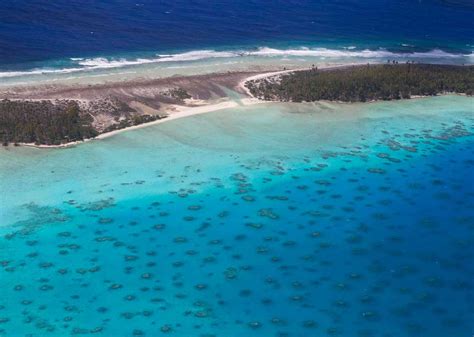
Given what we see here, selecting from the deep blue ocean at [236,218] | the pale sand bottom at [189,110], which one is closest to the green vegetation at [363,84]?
the deep blue ocean at [236,218]

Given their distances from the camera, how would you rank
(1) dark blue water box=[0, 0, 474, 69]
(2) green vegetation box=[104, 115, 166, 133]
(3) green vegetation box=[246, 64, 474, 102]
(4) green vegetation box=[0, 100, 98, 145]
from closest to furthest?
(4) green vegetation box=[0, 100, 98, 145] → (2) green vegetation box=[104, 115, 166, 133] → (3) green vegetation box=[246, 64, 474, 102] → (1) dark blue water box=[0, 0, 474, 69]

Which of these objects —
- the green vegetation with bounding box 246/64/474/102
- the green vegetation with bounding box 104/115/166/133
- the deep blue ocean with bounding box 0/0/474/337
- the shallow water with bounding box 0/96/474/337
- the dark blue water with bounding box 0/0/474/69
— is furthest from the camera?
the dark blue water with bounding box 0/0/474/69

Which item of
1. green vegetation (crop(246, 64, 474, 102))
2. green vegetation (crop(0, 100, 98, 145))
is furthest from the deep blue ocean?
green vegetation (crop(0, 100, 98, 145))

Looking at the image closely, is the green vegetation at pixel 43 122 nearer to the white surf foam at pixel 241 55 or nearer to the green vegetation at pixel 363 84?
the white surf foam at pixel 241 55

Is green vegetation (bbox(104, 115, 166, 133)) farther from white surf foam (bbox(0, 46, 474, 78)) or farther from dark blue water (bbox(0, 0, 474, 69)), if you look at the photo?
dark blue water (bbox(0, 0, 474, 69))

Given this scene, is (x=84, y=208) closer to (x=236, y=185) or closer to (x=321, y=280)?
(x=236, y=185)

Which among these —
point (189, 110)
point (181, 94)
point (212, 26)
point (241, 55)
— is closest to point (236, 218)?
point (189, 110)

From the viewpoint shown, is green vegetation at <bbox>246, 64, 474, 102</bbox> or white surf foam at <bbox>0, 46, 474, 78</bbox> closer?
green vegetation at <bbox>246, 64, 474, 102</bbox>

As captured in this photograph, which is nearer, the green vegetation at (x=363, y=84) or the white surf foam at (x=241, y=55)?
the green vegetation at (x=363, y=84)
